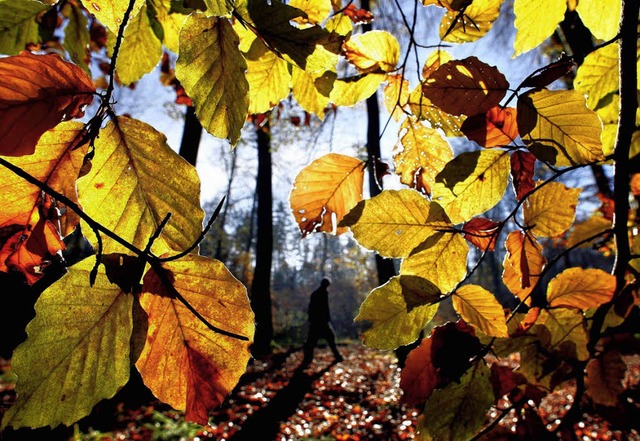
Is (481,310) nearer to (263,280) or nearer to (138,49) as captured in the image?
(138,49)

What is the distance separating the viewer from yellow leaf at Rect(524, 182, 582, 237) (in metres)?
0.62

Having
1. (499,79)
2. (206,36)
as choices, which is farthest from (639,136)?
(206,36)

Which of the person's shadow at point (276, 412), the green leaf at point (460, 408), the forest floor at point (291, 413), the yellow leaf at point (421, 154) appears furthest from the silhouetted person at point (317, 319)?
the green leaf at point (460, 408)

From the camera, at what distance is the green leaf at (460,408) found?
53 centimetres

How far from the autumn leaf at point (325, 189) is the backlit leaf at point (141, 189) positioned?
0.28m

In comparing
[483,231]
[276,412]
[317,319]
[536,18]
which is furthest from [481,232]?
[317,319]

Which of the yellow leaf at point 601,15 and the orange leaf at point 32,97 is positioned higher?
the yellow leaf at point 601,15

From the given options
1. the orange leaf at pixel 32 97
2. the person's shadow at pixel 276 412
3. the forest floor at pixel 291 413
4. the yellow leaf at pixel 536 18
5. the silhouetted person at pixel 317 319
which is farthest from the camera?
the silhouetted person at pixel 317 319

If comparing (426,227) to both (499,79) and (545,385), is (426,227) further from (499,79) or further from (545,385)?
(545,385)

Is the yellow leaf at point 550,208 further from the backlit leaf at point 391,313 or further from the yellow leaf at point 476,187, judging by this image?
the backlit leaf at point 391,313

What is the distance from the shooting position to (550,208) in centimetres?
62

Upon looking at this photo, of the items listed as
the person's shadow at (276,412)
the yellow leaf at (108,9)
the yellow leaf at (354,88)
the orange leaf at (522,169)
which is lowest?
the person's shadow at (276,412)

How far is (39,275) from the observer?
0.43 meters

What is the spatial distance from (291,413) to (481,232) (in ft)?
17.7
